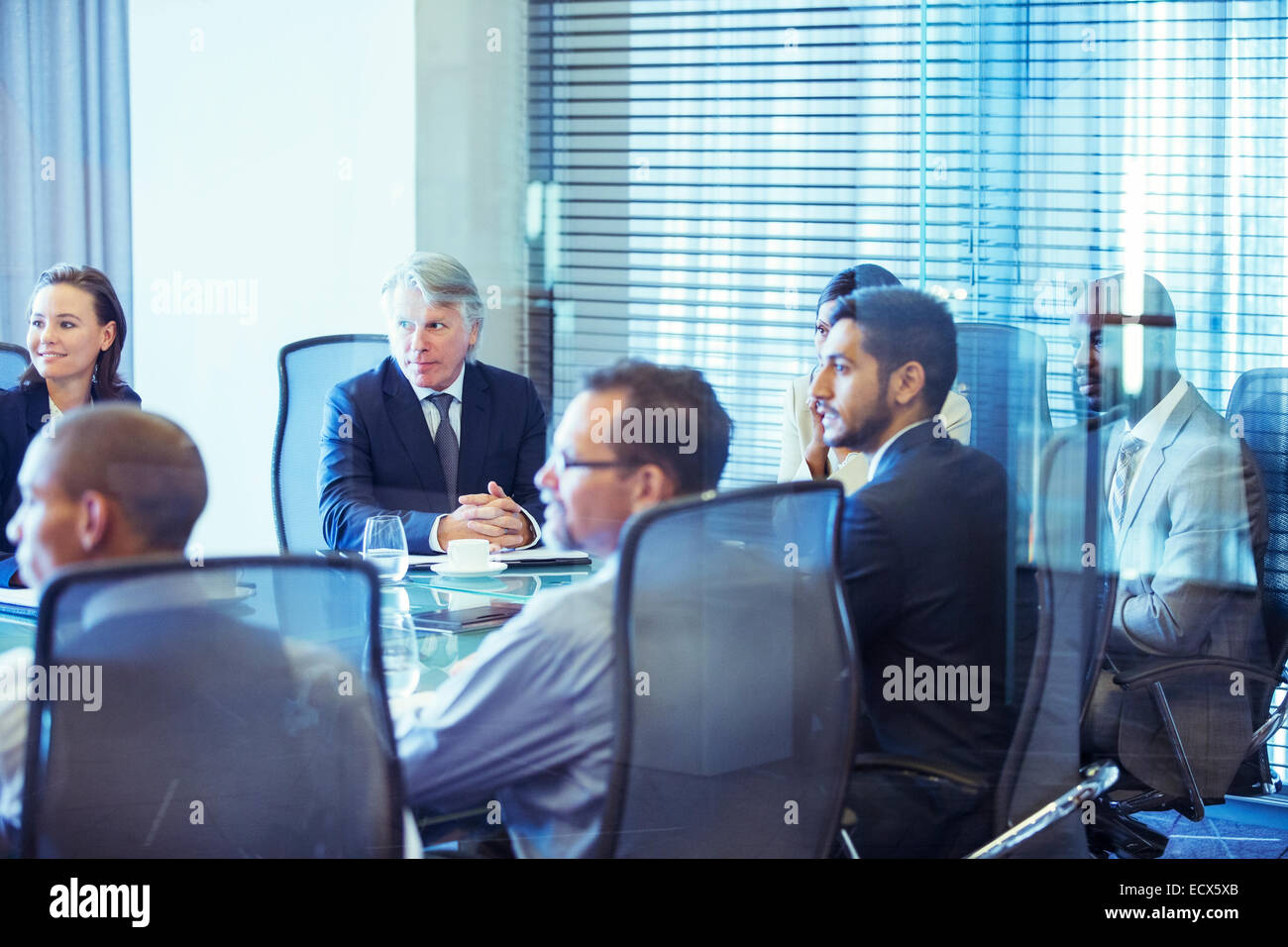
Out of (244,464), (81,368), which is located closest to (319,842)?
(244,464)

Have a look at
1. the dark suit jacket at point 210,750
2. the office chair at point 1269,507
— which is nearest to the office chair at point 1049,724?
the office chair at point 1269,507

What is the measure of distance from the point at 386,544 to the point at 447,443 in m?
0.53

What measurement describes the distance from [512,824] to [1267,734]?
127 cm

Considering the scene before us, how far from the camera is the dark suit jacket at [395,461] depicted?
2342 millimetres

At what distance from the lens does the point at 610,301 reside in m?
1.79

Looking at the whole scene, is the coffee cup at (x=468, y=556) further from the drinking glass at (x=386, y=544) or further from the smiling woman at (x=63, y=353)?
the smiling woman at (x=63, y=353)

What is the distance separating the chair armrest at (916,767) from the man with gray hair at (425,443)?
2.83ft

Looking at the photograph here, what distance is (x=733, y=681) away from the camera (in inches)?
62.8

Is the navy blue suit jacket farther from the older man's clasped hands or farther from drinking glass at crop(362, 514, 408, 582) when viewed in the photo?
the older man's clasped hands

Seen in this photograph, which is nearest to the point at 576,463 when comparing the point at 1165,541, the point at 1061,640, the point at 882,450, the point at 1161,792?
the point at 882,450

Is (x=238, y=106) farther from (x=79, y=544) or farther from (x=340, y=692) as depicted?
(x=340, y=692)

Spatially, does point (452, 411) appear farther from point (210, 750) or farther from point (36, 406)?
point (210, 750)

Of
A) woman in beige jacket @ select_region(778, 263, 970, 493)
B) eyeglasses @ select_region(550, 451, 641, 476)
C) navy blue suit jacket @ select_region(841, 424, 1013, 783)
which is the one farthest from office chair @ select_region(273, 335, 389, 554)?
navy blue suit jacket @ select_region(841, 424, 1013, 783)

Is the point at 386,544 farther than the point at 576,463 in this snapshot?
Yes
